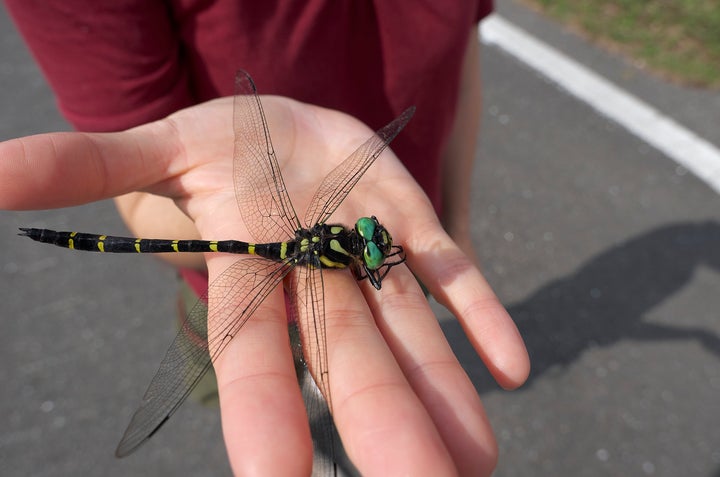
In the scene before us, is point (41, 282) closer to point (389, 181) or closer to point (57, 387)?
point (57, 387)

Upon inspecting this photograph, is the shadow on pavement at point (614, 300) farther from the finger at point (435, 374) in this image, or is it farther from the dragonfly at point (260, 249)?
the finger at point (435, 374)

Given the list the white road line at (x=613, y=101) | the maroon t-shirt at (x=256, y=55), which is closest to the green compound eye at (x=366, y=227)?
the maroon t-shirt at (x=256, y=55)

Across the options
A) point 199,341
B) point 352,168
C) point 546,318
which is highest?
point 352,168

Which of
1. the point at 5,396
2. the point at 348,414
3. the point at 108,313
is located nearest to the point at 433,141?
the point at 348,414

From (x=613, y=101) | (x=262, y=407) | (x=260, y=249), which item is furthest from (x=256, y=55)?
(x=613, y=101)

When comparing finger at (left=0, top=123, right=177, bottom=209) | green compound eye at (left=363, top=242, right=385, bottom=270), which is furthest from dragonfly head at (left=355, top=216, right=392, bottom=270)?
finger at (left=0, top=123, right=177, bottom=209)

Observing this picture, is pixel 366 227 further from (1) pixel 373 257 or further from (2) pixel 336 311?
(2) pixel 336 311

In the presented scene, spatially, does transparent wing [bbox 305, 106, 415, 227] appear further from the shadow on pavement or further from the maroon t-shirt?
the shadow on pavement
